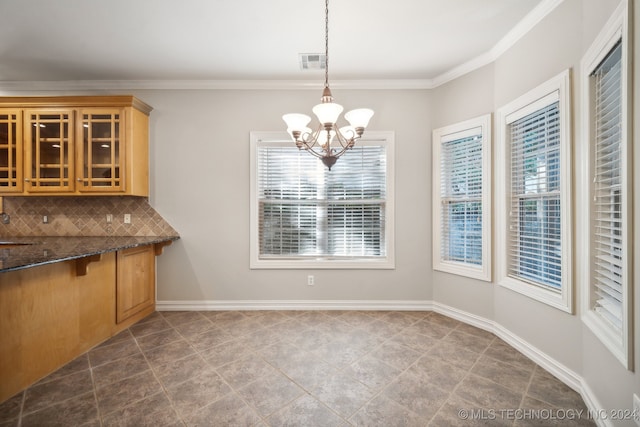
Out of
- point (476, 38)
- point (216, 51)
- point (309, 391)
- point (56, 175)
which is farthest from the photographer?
point (56, 175)

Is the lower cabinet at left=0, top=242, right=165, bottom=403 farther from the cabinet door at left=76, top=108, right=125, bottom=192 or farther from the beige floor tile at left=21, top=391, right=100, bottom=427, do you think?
the cabinet door at left=76, top=108, right=125, bottom=192

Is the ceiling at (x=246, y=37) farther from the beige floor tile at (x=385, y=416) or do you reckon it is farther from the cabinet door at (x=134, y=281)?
the beige floor tile at (x=385, y=416)

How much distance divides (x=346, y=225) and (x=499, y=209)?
159cm

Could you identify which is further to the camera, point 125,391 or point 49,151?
point 49,151

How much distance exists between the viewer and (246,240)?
3.32m

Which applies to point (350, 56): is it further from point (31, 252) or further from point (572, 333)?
point (31, 252)

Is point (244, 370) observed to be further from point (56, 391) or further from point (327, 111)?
point (327, 111)

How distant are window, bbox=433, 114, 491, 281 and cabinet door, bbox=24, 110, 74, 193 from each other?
411cm

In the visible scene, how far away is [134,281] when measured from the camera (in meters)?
2.92

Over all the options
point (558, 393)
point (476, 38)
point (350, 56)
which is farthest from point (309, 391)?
point (476, 38)

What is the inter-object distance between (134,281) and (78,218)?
1.22 meters

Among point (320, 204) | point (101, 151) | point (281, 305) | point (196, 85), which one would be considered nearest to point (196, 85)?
point (196, 85)

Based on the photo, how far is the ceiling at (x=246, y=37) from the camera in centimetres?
216

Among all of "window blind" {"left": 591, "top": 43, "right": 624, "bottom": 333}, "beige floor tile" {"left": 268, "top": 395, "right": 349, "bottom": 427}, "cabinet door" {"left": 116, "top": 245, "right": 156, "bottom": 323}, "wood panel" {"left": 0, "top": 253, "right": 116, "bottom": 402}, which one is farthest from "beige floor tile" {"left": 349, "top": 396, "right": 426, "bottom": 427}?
"cabinet door" {"left": 116, "top": 245, "right": 156, "bottom": 323}
